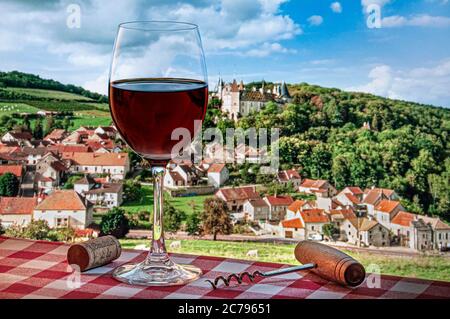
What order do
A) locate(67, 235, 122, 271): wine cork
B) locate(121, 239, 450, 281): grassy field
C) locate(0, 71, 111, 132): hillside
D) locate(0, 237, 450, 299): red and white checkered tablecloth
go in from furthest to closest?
1. locate(0, 71, 111, 132): hillside
2. locate(121, 239, 450, 281): grassy field
3. locate(67, 235, 122, 271): wine cork
4. locate(0, 237, 450, 299): red and white checkered tablecloth

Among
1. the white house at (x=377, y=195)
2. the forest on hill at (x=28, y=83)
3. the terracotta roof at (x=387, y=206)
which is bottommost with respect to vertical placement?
the terracotta roof at (x=387, y=206)

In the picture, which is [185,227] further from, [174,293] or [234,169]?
[174,293]

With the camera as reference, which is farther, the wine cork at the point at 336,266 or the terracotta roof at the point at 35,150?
the terracotta roof at the point at 35,150

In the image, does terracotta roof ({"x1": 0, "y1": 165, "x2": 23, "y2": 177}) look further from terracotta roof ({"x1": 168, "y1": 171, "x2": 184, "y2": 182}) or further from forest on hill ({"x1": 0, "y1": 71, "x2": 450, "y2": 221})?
terracotta roof ({"x1": 168, "y1": 171, "x2": 184, "y2": 182})

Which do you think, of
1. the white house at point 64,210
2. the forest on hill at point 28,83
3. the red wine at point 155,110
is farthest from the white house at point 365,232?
the red wine at point 155,110

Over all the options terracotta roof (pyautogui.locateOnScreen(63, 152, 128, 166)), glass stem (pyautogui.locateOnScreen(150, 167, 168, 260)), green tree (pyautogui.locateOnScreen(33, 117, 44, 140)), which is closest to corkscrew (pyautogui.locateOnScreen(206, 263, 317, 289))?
glass stem (pyautogui.locateOnScreen(150, 167, 168, 260))

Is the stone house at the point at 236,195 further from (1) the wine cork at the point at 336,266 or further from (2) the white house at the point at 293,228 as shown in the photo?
(1) the wine cork at the point at 336,266
